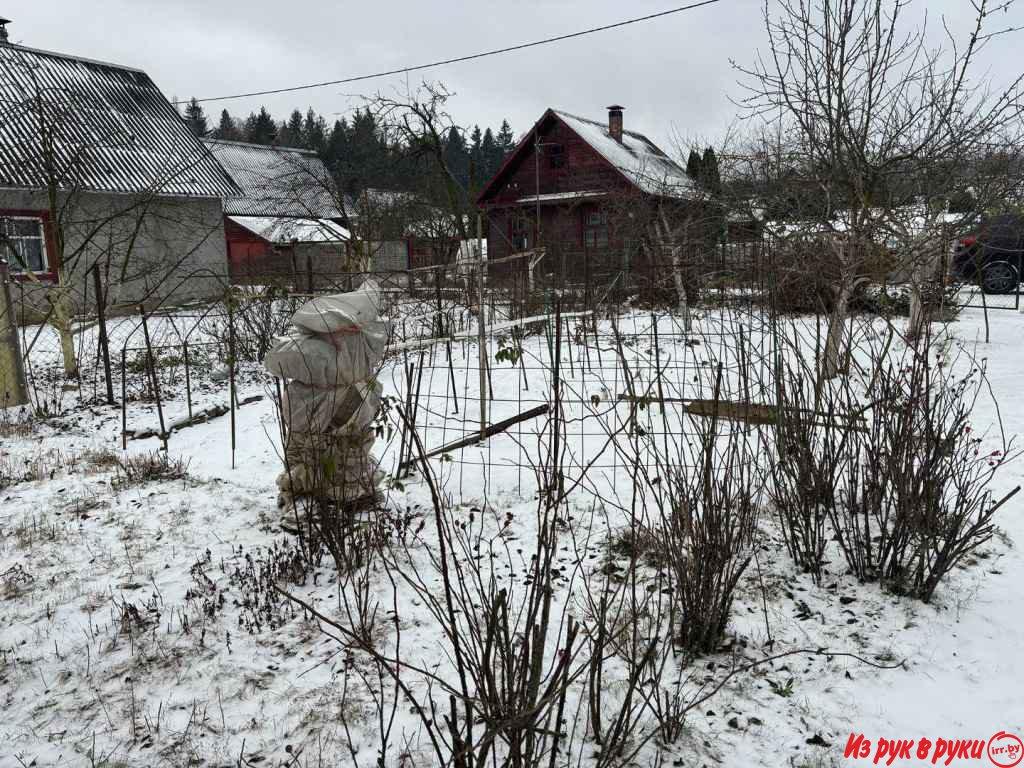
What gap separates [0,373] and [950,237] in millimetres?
9051

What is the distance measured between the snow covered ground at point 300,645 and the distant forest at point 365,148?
13.3 m

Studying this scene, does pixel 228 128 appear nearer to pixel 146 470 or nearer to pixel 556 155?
pixel 556 155

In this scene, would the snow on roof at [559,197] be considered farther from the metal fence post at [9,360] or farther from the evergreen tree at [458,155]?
the evergreen tree at [458,155]

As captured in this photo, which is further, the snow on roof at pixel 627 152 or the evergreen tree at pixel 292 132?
the evergreen tree at pixel 292 132

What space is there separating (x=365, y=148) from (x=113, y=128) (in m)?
17.3

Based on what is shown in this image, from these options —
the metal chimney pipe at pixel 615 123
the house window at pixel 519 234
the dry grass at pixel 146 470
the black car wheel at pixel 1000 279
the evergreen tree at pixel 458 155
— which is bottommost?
the dry grass at pixel 146 470

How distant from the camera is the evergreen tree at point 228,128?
52138 millimetres

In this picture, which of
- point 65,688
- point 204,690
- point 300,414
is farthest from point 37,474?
point 204,690

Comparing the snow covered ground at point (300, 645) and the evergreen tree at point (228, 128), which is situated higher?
the evergreen tree at point (228, 128)

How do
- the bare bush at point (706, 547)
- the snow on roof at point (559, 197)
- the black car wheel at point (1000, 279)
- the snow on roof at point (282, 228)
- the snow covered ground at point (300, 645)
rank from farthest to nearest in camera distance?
the snow on roof at point (282, 228), the snow on roof at point (559, 197), the black car wheel at point (1000, 279), the bare bush at point (706, 547), the snow covered ground at point (300, 645)

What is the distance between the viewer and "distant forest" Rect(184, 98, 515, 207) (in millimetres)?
21197

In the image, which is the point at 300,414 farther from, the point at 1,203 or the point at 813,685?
the point at 1,203

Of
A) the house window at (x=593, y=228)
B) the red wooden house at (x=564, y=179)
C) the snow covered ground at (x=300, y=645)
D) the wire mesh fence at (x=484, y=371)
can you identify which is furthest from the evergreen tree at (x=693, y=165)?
the snow covered ground at (x=300, y=645)

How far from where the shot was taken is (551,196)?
20.9 meters
